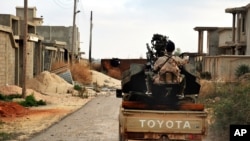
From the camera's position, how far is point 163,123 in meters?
9.52

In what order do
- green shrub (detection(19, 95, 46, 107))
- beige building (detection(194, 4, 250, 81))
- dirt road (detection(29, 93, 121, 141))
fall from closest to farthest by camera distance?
dirt road (detection(29, 93, 121, 141)) → green shrub (detection(19, 95, 46, 107)) → beige building (detection(194, 4, 250, 81))

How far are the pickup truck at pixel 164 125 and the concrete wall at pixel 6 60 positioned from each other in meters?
17.8

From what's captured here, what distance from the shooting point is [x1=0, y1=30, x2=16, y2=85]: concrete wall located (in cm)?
2625

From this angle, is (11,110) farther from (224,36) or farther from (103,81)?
(224,36)

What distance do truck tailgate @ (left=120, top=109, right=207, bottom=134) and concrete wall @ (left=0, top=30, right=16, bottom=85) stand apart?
17822 millimetres

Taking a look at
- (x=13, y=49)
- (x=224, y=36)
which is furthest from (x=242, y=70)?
(x=224, y=36)

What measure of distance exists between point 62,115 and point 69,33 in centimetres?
4616

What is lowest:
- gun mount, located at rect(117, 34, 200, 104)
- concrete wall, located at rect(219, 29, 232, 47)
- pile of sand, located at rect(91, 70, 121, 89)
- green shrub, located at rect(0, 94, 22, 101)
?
pile of sand, located at rect(91, 70, 121, 89)

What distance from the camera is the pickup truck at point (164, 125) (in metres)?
9.49

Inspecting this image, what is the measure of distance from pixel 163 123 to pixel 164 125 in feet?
0.14

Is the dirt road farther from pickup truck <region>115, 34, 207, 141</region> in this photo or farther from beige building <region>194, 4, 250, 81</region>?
beige building <region>194, 4, 250, 81</region>

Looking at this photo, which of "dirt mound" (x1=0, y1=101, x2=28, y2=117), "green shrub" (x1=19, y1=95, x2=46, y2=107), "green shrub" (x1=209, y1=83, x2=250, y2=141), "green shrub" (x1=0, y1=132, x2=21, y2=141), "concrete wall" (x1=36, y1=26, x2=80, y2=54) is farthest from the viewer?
"concrete wall" (x1=36, y1=26, x2=80, y2=54)

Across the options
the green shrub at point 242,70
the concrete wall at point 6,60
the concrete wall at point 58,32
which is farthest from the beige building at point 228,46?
the concrete wall at point 58,32

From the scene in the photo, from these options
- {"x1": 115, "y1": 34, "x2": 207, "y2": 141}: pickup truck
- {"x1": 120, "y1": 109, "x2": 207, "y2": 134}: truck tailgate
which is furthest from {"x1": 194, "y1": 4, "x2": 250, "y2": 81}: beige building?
{"x1": 120, "y1": 109, "x2": 207, "y2": 134}: truck tailgate
